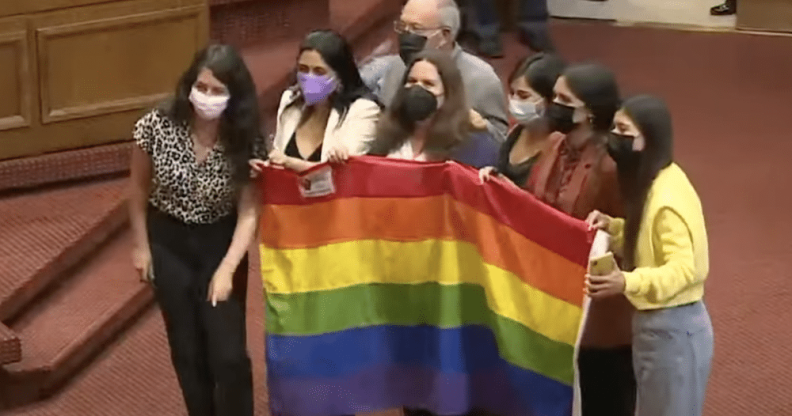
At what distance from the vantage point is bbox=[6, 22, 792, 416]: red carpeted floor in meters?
5.33

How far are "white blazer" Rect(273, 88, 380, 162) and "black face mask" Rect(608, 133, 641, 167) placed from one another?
83 centimetres

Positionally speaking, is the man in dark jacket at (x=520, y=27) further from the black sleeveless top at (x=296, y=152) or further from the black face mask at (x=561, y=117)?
the black face mask at (x=561, y=117)

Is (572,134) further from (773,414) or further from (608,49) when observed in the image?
(608,49)

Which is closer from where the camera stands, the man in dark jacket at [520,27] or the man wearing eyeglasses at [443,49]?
the man wearing eyeglasses at [443,49]

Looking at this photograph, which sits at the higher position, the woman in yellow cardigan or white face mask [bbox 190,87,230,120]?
white face mask [bbox 190,87,230,120]

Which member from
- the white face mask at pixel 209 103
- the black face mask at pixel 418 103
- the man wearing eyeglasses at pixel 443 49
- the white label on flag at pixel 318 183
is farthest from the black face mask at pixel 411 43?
the white face mask at pixel 209 103

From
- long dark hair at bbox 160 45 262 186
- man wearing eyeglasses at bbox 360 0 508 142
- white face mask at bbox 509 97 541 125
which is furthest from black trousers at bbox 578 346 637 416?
long dark hair at bbox 160 45 262 186

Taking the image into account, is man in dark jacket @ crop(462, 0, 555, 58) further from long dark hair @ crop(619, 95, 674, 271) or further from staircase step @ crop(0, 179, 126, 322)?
long dark hair @ crop(619, 95, 674, 271)

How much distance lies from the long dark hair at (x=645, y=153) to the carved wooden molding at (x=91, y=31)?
10.2 feet

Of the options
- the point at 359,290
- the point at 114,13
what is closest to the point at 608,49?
the point at 114,13

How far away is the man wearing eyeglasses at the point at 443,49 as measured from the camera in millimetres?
4820

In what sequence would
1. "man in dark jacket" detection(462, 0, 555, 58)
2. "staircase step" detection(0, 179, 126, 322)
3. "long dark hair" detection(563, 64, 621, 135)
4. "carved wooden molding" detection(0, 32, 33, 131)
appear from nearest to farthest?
"long dark hair" detection(563, 64, 621, 135)
"staircase step" detection(0, 179, 126, 322)
"carved wooden molding" detection(0, 32, 33, 131)
"man in dark jacket" detection(462, 0, 555, 58)

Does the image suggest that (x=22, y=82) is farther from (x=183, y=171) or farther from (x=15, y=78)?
(x=183, y=171)

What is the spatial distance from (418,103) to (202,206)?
0.67 meters
